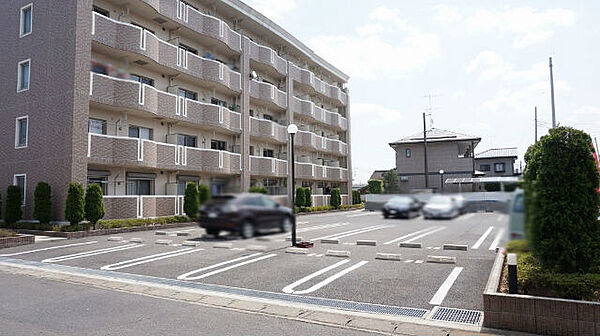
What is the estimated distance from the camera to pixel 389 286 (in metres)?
16.3

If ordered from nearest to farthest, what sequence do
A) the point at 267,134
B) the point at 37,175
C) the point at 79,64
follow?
the point at 267,134
the point at 79,64
the point at 37,175

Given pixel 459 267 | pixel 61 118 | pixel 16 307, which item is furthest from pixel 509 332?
pixel 61 118

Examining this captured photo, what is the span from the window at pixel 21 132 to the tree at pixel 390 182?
135ft

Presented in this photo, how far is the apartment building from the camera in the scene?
232 inches

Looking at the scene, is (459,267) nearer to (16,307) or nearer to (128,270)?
(128,270)

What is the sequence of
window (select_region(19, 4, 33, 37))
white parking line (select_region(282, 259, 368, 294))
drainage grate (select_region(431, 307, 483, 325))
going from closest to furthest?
drainage grate (select_region(431, 307, 483, 325)) < white parking line (select_region(282, 259, 368, 294)) < window (select_region(19, 4, 33, 37))

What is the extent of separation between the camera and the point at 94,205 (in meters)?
19.2

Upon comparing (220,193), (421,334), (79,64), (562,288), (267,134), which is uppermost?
(79,64)

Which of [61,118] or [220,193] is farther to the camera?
[61,118]

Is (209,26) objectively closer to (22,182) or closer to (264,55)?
(264,55)

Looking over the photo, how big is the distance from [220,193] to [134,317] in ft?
43.6

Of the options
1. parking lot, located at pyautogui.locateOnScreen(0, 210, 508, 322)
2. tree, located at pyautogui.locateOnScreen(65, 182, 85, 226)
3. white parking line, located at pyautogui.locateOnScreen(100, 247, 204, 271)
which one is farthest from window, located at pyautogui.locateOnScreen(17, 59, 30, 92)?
white parking line, located at pyautogui.locateOnScreen(100, 247, 204, 271)

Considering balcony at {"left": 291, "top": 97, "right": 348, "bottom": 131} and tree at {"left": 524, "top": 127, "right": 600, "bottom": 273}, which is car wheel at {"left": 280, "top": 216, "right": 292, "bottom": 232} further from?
balcony at {"left": 291, "top": 97, "right": 348, "bottom": 131}

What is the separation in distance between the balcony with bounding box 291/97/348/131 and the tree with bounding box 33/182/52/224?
21459 mm
